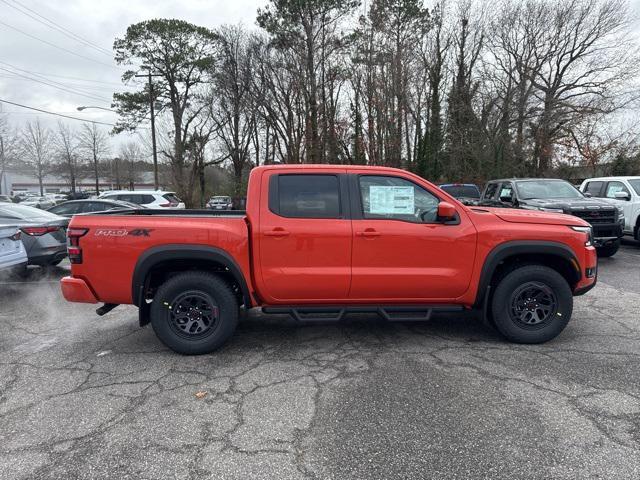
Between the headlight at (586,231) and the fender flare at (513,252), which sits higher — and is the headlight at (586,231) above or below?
above

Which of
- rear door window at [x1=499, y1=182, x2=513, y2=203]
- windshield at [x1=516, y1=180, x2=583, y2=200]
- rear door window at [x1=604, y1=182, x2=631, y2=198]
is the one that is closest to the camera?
windshield at [x1=516, y1=180, x2=583, y2=200]

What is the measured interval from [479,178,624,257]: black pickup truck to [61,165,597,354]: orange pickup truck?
4.96 metres

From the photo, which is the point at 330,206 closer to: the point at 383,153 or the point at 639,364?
the point at 639,364

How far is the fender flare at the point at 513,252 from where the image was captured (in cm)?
410

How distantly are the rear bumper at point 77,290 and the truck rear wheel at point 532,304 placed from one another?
13.5 ft

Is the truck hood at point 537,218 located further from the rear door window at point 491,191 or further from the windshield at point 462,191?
the windshield at point 462,191

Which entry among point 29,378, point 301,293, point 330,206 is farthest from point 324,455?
point 29,378

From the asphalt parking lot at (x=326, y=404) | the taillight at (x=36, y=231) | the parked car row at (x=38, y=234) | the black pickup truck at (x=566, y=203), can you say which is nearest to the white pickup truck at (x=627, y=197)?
the black pickup truck at (x=566, y=203)

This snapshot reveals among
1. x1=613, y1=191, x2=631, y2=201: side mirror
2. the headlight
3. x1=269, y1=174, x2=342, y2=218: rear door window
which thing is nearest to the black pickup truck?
x1=613, y1=191, x2=631, y2=201: side mirror

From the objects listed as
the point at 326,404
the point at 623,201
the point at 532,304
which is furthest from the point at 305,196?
the point at 623,201

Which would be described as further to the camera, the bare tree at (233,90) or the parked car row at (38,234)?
the bare tree at (233,90)

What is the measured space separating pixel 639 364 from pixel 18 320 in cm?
720

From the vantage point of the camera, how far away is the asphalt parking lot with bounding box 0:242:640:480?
250cm

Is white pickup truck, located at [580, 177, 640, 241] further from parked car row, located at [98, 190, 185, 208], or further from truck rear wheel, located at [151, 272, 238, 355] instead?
parked car row, located at [98, 190, 185, 208]
